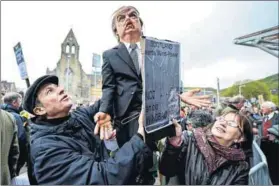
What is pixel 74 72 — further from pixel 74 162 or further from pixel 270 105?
pixel 270 105

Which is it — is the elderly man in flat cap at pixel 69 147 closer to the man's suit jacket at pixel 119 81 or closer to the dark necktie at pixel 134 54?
the man's suit jacket at pixel 119 81

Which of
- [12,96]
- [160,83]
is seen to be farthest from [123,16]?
[12,96]

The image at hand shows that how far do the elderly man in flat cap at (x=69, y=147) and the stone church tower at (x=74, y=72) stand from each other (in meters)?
0.12

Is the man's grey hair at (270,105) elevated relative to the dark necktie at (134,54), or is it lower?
lower

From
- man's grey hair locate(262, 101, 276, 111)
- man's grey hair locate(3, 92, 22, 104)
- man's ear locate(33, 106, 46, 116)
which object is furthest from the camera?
man's grey hair locate(262, 101, 276, 111)

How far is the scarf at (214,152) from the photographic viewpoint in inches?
41.8

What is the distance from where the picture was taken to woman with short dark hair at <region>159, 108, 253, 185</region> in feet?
3.43

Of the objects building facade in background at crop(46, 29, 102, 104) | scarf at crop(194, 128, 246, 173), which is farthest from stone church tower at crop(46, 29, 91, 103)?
scarf at crop(194, 128, 246, 173)

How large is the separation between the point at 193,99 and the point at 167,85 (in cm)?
10

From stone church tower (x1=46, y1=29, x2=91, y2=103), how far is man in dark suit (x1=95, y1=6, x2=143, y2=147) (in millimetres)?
164

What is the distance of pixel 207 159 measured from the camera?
1.06 meters

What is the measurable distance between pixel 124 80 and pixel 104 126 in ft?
0.46

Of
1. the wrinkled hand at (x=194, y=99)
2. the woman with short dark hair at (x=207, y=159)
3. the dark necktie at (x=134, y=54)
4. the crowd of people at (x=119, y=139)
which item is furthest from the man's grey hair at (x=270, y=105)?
the dark necktie at (x=134, y=54)

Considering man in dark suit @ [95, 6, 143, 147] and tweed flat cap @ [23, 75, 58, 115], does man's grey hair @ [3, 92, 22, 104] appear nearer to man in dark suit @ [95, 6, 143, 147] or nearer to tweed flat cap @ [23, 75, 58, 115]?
tweed flat cap @ [23, 75, 58, 115]
